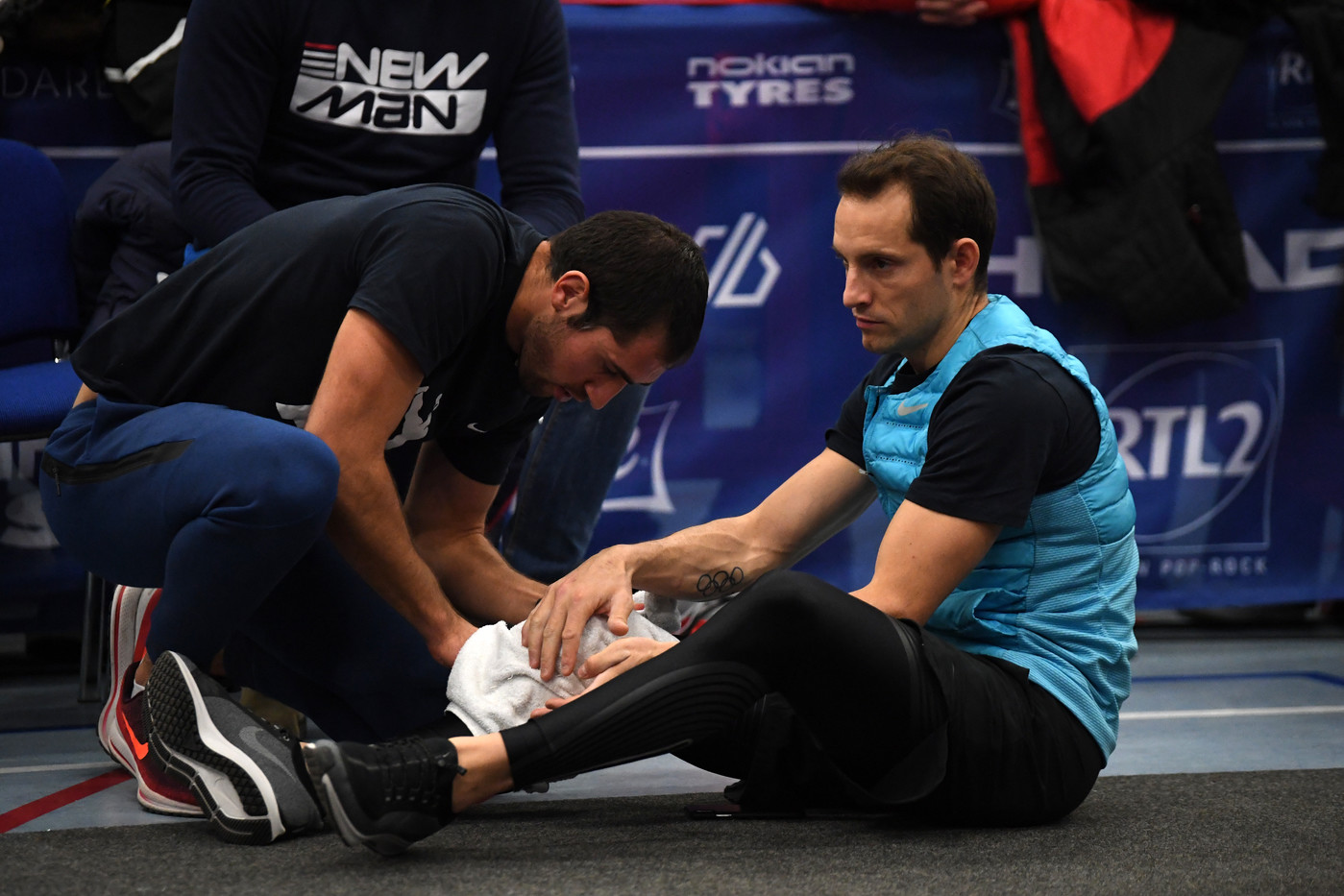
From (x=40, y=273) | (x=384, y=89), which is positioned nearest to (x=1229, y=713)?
(x=384, y=89)

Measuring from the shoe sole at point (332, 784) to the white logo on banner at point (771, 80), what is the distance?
214cm

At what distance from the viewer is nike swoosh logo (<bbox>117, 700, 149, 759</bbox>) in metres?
1.93

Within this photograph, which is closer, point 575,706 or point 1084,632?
point 575,706

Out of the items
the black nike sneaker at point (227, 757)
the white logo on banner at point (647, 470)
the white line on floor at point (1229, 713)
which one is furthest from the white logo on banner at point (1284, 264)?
the black nike sneaker at point (227, 757)

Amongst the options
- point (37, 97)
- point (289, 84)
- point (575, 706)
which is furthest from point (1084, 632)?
point (37, 97)

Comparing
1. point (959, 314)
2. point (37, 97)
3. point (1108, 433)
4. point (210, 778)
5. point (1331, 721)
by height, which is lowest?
point (1331, 721)

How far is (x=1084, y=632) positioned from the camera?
175cm

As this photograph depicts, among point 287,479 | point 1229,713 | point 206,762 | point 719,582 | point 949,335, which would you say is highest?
point 949,335

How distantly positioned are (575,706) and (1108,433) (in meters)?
0.80

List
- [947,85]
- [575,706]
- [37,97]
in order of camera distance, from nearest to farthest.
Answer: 1. [575,706]
2. [37,97]
3. [947,85]

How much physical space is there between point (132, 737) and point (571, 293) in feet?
3.07

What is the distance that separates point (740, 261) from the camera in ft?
10.5

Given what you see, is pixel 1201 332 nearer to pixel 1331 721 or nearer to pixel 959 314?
pixel 1331 721

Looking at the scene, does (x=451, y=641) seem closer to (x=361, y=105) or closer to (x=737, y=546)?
(x=737, y=546)
